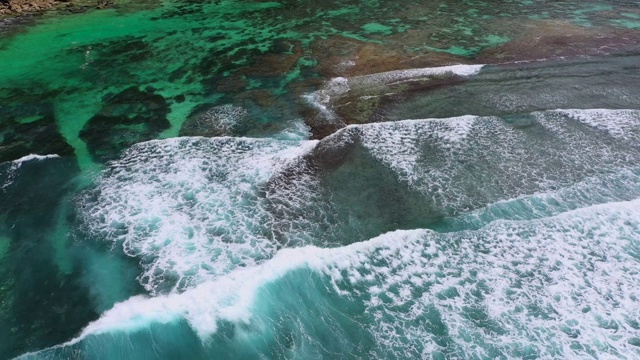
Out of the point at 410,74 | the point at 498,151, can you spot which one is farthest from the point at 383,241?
the point at 410,74

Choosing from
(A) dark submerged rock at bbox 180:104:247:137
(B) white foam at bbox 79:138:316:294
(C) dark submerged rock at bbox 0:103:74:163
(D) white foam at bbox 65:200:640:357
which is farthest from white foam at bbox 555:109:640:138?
(C) dark submerged rock at bbox 0:103:74:163

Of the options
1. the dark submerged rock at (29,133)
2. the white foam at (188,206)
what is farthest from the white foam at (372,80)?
the dark submerged rock at (29,133)

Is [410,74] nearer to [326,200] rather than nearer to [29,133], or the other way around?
[326,200]

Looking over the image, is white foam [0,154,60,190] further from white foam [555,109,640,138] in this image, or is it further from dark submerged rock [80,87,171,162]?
white foam [555,109,640,138]

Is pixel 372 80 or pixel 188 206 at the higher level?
pixel 372 80

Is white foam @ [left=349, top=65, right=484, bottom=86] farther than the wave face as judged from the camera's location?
Yes

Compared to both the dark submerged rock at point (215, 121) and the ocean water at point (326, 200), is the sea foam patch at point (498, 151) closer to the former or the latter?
the ocean water at point (326, 200)
